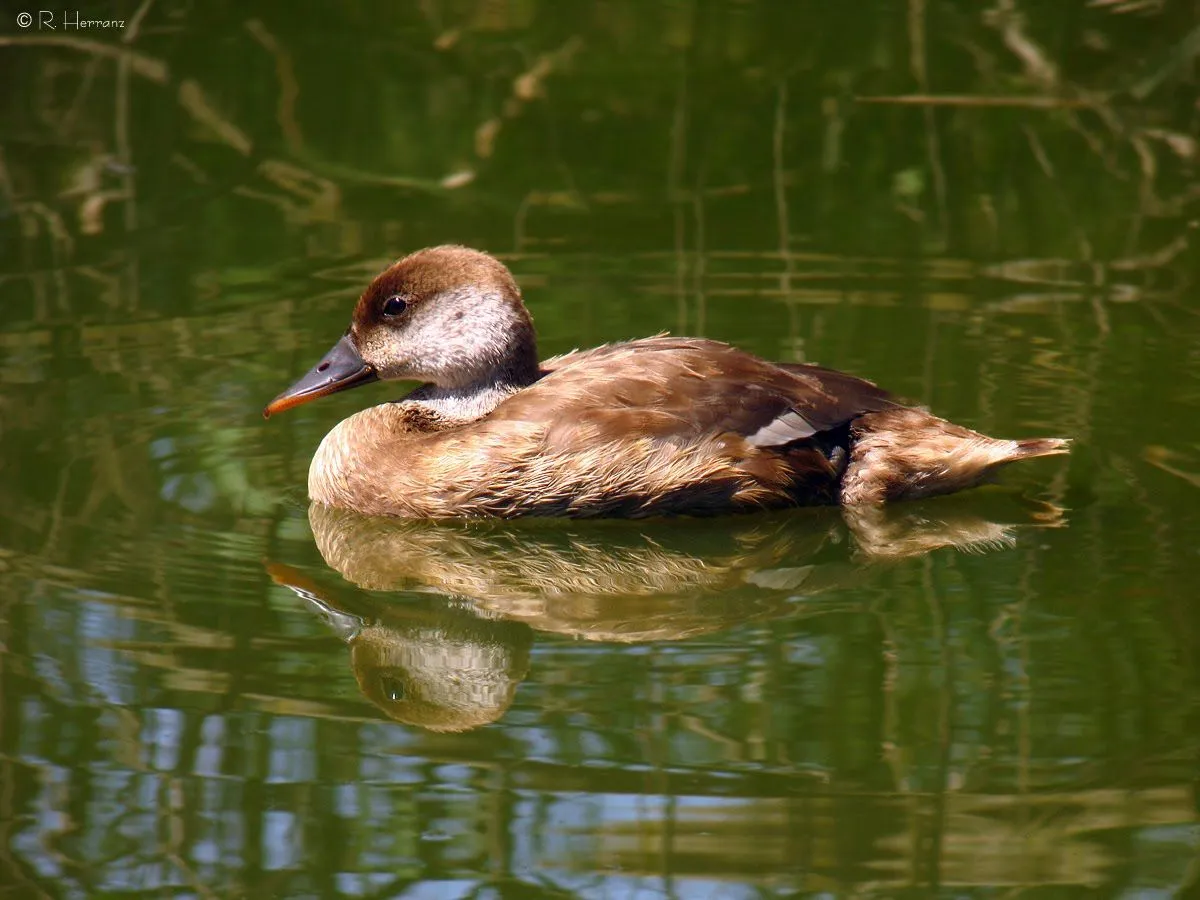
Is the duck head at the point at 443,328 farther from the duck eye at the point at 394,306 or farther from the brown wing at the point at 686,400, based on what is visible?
the brown wing at the point at 686,400

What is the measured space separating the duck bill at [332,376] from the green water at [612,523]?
351 millimetres

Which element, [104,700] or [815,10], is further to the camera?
[815,10]

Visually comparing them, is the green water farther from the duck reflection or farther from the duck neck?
the duck neck

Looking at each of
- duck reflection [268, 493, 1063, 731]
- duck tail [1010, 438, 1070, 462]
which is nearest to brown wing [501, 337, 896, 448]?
duck reflection [268, 493, 1063, 731]

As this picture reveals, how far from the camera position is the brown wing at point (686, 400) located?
7008mm

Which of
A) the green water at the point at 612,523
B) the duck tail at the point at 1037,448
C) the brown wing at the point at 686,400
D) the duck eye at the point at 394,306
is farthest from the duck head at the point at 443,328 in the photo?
the duck tail at the point at 1037,448

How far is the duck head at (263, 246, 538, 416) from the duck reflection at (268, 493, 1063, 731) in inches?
22.9

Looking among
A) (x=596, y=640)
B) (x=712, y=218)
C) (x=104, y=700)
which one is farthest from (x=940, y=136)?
(x=104, y=700)

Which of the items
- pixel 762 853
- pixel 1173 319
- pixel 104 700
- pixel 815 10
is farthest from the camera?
pixel 815 10

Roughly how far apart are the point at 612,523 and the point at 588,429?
380 mm

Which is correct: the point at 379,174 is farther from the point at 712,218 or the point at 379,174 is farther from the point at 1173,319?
the point at 1173,319

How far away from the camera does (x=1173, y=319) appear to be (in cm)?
870

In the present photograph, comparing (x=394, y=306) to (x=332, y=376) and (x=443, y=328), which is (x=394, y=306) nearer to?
(x=443, y=328)

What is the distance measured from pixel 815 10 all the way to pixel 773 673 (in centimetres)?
770
